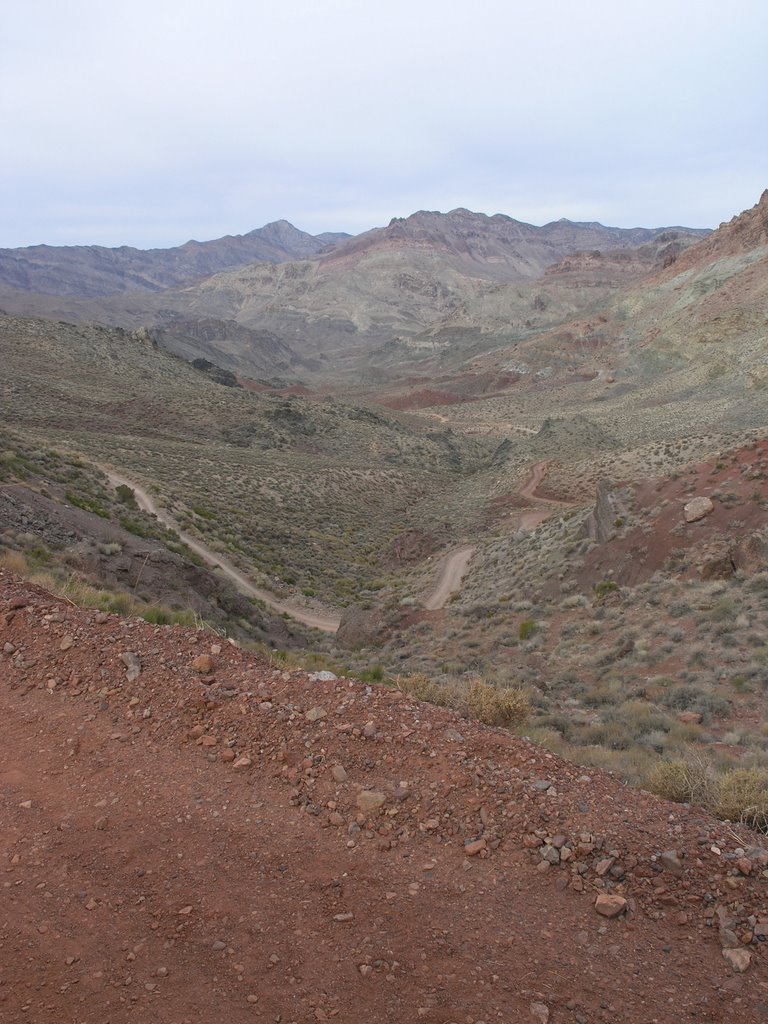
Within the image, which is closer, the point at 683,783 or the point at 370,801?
the point at 370,801

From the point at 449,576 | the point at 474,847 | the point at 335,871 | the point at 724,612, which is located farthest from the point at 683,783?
the point at 449,576

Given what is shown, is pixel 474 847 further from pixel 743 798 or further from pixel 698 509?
pixel 698 509

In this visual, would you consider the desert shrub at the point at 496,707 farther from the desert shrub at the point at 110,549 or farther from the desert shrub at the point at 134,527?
the desert shrub at the point at 134,527

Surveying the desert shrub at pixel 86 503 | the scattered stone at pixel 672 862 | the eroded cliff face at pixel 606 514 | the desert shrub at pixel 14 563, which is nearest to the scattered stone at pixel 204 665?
the desert shrub at pixel 14 563

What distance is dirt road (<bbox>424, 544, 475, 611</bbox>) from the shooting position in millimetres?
23508

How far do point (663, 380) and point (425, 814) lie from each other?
73.8m

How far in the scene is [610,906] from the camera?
4180 millimetres

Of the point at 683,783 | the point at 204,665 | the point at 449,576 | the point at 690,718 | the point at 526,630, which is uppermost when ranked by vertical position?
the point at 204,665

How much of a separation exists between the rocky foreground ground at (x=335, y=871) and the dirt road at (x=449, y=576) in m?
16.5

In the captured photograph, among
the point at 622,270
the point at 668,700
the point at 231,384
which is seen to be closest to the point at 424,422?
the point at 231,384

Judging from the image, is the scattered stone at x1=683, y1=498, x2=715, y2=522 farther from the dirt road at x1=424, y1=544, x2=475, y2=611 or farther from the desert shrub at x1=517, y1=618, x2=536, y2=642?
the dirt road at x1=424, y1=544, x2=475, y2=611

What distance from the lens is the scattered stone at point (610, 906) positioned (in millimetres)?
4156

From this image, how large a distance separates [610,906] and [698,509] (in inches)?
636

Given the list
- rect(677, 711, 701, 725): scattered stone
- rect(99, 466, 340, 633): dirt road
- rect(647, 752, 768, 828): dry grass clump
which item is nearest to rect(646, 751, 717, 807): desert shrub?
rect(647, 752, 768, 828): dry grass clump
